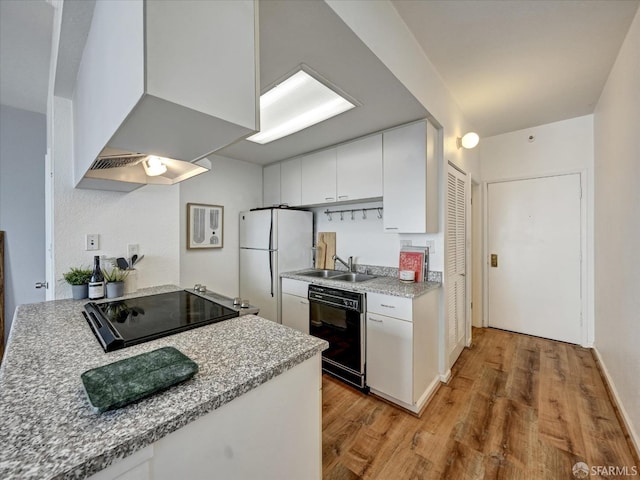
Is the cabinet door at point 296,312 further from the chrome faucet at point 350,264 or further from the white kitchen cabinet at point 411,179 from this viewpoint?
the white kitchen cabinet at point 411,179

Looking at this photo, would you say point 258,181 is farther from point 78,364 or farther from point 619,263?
point 619,263

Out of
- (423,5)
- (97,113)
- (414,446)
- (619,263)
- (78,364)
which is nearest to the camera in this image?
(78,364)

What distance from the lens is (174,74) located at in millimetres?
685

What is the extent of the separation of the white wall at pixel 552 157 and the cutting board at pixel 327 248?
2.32 m

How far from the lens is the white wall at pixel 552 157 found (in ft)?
9.68

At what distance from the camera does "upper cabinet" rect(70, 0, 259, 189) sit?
2.17 ft

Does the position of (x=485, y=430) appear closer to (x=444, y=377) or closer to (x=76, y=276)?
(x=444, y=377)

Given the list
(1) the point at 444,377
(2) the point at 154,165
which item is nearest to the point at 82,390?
(2) the point at 154,165

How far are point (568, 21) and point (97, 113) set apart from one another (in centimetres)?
269

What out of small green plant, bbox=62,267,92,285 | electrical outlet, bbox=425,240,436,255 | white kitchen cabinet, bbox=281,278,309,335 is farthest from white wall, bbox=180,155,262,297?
electrical outlet, bbox=425,240,436,255

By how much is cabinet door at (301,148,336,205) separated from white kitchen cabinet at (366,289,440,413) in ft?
4.12

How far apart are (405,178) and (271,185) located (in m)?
1.90

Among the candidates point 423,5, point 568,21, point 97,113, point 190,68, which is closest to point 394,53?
point 423,5

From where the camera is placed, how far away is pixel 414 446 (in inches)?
65.3
